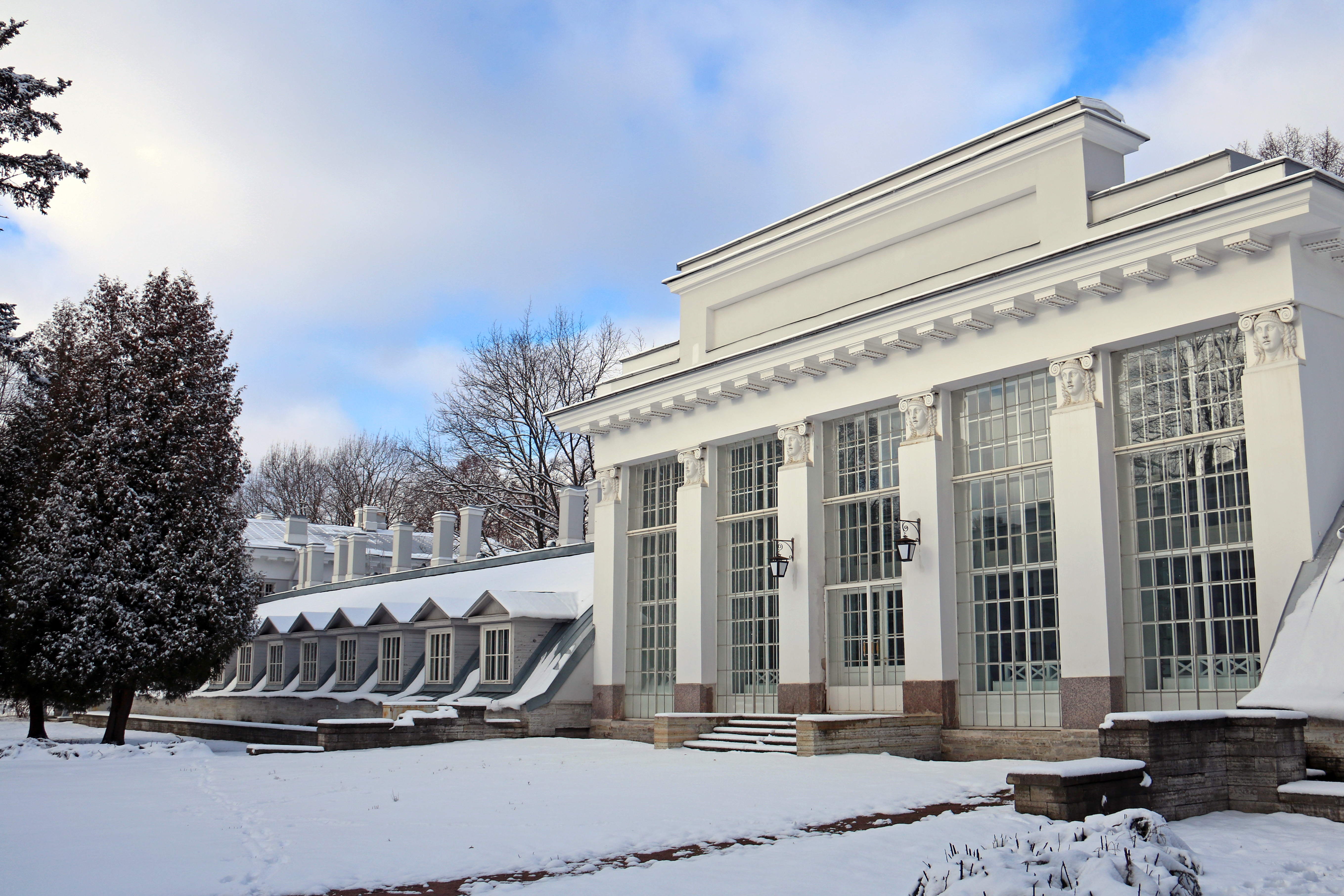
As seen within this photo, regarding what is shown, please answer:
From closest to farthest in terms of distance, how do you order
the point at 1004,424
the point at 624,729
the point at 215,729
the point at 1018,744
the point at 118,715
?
the point at 1018,744 < the point at 1004,424 < the point at 624,729 < the point at 118,715 < the point at 215,729

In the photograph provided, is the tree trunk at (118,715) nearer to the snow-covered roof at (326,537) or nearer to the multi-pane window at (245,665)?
the multi-pane window at (245,665)

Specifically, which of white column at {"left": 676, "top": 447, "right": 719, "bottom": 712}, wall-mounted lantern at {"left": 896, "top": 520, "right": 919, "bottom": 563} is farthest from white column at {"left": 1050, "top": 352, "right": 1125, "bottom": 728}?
white column at {"left": 676, "top": 447, "right": 719, "bottom": 712}

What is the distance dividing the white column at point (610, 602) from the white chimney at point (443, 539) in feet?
50.0

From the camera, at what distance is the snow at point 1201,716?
37.2ft

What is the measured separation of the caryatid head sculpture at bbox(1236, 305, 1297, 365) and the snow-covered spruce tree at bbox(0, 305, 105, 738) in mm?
20200

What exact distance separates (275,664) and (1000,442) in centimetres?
2758

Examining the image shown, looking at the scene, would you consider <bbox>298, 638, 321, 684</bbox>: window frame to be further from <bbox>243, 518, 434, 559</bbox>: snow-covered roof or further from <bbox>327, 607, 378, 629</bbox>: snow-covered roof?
<bbox>243, 518, 434, 559</bbox>: snow-covered roof

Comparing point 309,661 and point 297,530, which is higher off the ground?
point 297,530

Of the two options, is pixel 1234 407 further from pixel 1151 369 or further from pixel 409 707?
pixel 409 707

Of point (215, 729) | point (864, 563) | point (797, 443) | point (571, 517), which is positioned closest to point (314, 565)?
point (215, 729)

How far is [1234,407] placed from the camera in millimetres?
15094

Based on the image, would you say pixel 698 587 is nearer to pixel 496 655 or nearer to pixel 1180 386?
pixel 496 655

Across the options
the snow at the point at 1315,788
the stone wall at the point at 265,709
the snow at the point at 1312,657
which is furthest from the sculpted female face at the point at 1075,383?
the stone wall at the point at 265,709

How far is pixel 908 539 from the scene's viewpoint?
61.2 feet
